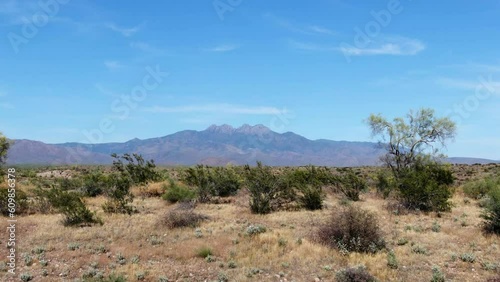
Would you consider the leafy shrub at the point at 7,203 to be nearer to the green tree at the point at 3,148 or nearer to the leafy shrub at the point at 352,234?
the leafy shrub at the point at 352,234

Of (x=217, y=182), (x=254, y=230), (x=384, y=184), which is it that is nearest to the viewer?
(x=254, y=230)

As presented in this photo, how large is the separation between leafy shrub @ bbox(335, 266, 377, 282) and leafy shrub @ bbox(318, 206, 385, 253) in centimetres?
226

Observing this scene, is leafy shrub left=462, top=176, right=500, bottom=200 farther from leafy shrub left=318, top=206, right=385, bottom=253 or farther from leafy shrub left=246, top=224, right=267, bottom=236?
leafy shrub left=246, top=224, right=267, bottom=236

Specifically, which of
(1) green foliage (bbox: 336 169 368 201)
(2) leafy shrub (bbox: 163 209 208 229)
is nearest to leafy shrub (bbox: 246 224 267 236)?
(2) leafy shrub (bbox: 163 209 208 229)

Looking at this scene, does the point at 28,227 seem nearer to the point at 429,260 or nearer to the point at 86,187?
the point at 86,187

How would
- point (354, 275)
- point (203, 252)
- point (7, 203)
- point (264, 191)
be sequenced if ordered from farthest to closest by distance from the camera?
point (264, 191), point (7, 203), point (203, 252), point (354, 275)

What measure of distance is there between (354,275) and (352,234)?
131 inches

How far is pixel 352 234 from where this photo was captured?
1357 centimetres

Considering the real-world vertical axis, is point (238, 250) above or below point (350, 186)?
below

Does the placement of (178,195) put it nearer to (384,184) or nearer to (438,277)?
(384,184)

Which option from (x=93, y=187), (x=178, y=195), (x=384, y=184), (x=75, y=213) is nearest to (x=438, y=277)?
(x=75, y=213)

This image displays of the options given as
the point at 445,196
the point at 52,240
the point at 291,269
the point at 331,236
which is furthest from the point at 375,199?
the point at 52,240

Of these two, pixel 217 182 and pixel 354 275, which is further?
pixel 217 182

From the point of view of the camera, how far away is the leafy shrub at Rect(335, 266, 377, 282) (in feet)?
33.6
